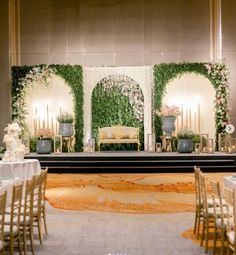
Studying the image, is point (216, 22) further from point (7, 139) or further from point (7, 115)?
point (7, 139)

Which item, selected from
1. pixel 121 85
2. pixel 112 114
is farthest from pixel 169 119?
pixel 121 85

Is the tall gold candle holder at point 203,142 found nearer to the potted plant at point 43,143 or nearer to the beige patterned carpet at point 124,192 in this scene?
the beige patterned carpet at point 124,192

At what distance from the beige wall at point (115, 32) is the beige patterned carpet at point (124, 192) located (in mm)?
5927

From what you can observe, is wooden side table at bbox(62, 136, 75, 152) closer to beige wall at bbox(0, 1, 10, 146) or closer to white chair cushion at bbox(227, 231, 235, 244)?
beige wall at bbox(0, 1, 10, 146)

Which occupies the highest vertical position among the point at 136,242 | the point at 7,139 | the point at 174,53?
the point at 174,53

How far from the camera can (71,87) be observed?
1625 centimetres

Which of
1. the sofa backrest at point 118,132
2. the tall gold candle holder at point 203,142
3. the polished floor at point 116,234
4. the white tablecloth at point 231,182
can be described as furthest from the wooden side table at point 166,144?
the white tablecloth at point 231,182

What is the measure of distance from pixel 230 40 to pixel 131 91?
144 inches

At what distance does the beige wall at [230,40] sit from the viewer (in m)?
16.6

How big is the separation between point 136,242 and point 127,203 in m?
2.56

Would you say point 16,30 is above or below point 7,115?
above

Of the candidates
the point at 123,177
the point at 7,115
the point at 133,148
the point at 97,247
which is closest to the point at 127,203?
the point at 97,247

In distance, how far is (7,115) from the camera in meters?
16.6

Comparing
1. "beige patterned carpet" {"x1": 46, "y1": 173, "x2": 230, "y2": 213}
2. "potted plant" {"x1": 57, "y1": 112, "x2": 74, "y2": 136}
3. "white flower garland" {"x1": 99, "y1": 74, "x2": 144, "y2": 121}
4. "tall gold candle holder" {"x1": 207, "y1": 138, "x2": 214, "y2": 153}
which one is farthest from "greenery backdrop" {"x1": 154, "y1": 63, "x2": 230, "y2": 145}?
"beige patterned carpet" {"x1": 46, "y1": 173, "x2": 230, "y2": 213}
